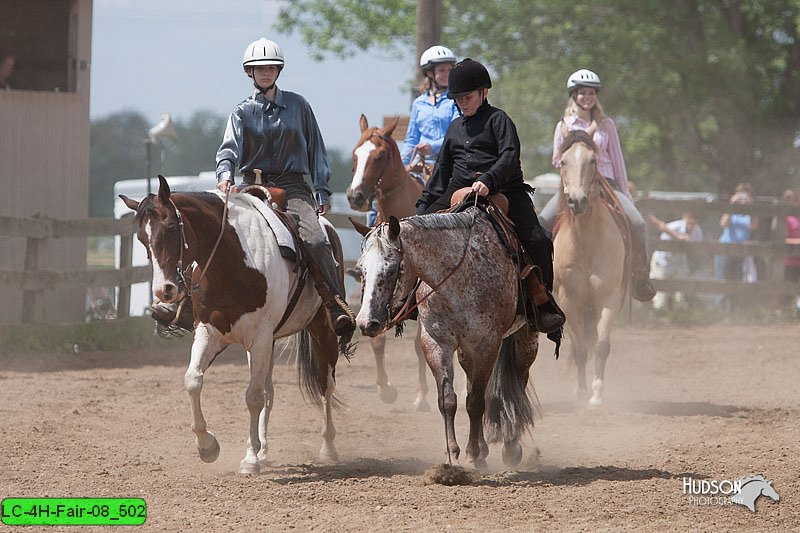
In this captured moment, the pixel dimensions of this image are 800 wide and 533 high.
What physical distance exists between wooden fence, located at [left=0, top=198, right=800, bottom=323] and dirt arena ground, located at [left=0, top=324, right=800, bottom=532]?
1.01 m

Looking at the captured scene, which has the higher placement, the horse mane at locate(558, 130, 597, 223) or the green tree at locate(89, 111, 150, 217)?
the green tree at locate(89, 111, 150, 217)

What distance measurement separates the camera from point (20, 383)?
11.2 metres

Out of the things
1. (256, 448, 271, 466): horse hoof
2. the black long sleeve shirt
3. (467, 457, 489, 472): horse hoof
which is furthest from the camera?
(256, 448, 271, 466): horse hoof

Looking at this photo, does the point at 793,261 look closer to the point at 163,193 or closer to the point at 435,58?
the point at 435,58

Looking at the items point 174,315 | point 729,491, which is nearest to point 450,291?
point 174,315

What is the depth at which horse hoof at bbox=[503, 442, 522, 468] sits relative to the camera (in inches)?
295

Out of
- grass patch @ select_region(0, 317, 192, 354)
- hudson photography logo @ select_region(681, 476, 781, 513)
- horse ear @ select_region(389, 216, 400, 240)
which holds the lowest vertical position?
hudson photography logo @ select_region(681, 476, 781, 513)

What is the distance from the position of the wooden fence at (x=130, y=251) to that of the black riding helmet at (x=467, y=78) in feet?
13.0

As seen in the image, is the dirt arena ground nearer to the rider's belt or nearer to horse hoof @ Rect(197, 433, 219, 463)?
horse hoof @ Rect(197, 433, 219, 463)

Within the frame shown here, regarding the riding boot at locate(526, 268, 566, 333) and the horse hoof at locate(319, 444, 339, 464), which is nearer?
the riding boot at locate(526, 268, 566, 333)

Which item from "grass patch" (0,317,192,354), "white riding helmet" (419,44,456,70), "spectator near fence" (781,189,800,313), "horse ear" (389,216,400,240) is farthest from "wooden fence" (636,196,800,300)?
"horse ear" (389,216,400,240)

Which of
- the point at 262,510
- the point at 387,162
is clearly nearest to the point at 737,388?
the point at 387,162

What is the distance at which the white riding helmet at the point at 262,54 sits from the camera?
8.24 meters

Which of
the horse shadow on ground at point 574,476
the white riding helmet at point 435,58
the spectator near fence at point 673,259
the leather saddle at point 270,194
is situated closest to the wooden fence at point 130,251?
the spectator near fence at point 673,259
